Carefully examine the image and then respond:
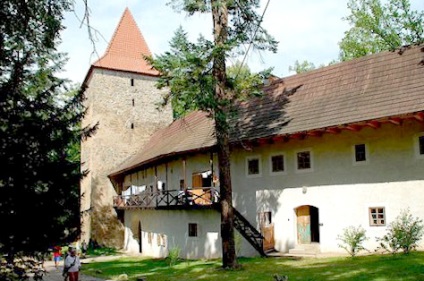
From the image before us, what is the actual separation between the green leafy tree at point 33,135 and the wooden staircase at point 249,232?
1122cm

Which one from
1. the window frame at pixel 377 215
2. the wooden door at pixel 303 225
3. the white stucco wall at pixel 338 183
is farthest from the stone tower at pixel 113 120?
the window frame at pixel 377 215

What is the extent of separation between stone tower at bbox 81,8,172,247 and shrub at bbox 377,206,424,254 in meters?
20.7

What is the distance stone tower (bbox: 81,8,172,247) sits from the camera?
3200cm

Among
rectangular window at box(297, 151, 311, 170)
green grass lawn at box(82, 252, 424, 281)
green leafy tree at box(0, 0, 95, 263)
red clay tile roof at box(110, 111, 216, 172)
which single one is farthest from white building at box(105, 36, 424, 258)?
green leafy tree at box(0, 0, 95, 263)

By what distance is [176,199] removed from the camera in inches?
855

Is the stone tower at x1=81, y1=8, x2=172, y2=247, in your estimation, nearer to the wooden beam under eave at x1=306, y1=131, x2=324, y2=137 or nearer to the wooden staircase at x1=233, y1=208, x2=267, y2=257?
the wooden staircase at x1=233, y1=208, x2=267, y2=257

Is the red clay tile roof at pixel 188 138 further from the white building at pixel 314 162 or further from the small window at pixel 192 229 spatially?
the small window at pixel 192 229

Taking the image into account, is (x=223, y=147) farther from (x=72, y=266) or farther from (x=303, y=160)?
(x=72, y=266)

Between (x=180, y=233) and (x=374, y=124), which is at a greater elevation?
(x=374, y=124)

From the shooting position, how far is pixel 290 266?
14648 millimetres

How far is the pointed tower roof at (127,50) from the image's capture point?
33.9 meters

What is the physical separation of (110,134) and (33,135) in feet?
84.4

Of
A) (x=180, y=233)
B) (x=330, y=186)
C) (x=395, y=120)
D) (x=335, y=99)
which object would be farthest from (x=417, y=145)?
(x=180, y=233)

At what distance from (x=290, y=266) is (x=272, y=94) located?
31.4 ft
